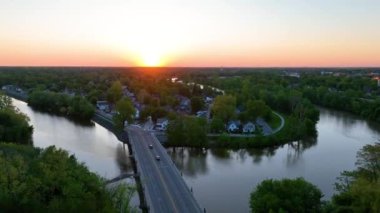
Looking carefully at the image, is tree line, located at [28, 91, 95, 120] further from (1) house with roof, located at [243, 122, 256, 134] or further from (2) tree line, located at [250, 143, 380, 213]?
(2) tree line, located at [250, 143, 380, 213]

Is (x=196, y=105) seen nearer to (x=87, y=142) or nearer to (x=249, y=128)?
(x=249, y=128)

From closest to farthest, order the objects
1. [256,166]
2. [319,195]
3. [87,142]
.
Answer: [319,195]
[256,166]
[87,142]

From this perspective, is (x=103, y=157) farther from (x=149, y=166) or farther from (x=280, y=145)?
(x=280, y=145)

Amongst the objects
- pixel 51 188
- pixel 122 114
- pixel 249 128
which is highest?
pixel 51 188

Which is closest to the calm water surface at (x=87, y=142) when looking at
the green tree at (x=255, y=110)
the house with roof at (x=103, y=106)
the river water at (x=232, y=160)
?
the river water at (x=232, y=160)

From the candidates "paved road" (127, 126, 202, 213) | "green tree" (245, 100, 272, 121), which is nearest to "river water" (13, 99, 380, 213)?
"paved road" (127, 126, 202, 213)

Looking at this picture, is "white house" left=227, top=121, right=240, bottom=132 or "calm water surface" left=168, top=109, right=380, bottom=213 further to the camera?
"white house" left=227, top=121, right=240, bottom=132

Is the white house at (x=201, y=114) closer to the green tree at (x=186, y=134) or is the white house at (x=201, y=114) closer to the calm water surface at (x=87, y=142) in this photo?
the calm water surface at (x=87, y=142)

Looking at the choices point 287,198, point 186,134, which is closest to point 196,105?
point 186,134
